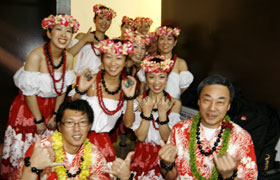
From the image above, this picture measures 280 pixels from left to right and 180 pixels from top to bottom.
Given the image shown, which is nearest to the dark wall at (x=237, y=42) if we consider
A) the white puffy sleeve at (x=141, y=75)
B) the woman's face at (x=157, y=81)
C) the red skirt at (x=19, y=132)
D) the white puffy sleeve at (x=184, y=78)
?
the white puffy sleeve at (x=184, y=78)

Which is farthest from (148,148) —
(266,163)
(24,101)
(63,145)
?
(24,101)

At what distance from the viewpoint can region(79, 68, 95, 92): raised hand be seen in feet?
8.52

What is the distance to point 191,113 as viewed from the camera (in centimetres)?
350

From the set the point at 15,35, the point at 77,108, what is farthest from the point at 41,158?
the point at 15,35

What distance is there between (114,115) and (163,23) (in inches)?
124

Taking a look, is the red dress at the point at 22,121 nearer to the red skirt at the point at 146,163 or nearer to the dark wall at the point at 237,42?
the red skirt at the point at 146,163

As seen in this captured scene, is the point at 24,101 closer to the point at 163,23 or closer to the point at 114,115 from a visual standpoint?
the point at 114,115

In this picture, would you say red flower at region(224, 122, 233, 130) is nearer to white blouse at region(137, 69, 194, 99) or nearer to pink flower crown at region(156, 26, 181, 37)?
white blouse at region(137, 69, 194, 99)

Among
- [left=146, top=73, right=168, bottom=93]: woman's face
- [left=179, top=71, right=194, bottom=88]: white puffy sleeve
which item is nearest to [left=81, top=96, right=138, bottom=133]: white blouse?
[left=146, top=73, right=168, bottom=93]: woman's face

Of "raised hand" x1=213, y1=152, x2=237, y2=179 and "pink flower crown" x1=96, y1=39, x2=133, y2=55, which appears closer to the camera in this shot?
"raised hand" x1=213, y1=152, x2=237, y2=179

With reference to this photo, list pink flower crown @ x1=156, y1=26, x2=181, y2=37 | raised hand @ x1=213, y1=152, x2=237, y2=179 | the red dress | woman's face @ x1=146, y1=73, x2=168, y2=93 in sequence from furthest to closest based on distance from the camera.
Answer: pink flower crown @ x1=156, y1=26, x2=181, y2=37, the red dress, woman's face @ x1=146, y1=73, x2=168, y2=93, raised hand @ x1=213, y1=152, x2=237, y2=179

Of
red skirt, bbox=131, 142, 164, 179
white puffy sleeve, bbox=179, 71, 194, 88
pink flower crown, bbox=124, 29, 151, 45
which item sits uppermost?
pink flower crown, bbox=124, 29, 151, 45

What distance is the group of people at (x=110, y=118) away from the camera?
190cm

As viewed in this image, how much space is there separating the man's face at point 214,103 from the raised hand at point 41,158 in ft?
3.45
